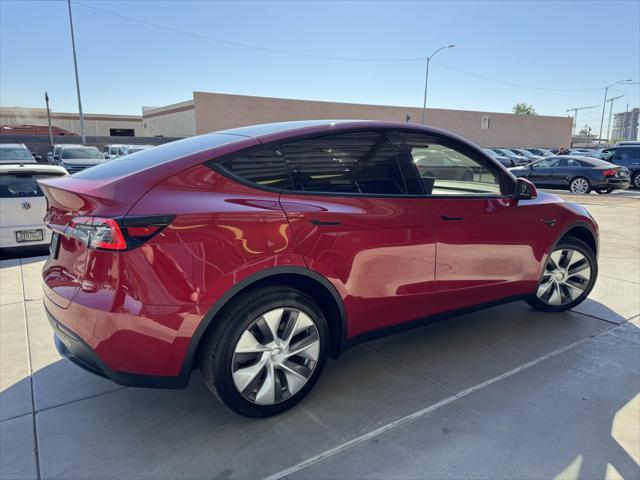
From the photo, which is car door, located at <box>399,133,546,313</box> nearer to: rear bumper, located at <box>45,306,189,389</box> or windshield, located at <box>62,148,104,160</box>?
rear bumper, located at <box>45,306,189,389</box>

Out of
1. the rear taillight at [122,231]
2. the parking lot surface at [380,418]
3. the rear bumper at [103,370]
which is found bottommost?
the parking lot surface at [380,418]

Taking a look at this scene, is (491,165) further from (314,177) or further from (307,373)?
(307,373)

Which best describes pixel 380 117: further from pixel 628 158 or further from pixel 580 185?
pixel 580 185

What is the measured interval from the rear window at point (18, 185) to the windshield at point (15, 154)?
23.6 feet

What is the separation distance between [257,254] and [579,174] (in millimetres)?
17772

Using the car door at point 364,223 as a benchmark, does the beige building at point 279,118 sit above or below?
above

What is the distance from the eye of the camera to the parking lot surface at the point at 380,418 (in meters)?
2.34

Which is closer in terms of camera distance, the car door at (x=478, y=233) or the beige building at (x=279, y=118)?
the car door at (x=478, y=233)

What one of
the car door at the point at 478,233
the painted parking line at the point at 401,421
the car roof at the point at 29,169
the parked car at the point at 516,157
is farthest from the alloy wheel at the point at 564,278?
the parked car at the point at 516,157

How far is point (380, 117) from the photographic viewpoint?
1885 inches

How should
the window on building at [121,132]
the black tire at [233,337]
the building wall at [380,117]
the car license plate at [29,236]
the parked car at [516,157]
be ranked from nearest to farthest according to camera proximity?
the black tire at [233,337], the car license plate at [29,236], the parked car at [516,157], the building wall at [380,117], the window on building at [121,132]

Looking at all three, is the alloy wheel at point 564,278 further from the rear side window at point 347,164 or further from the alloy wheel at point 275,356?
the alloy wheel at point 275,356

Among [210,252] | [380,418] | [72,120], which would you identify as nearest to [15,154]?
[210,252]

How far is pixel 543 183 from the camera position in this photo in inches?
722
